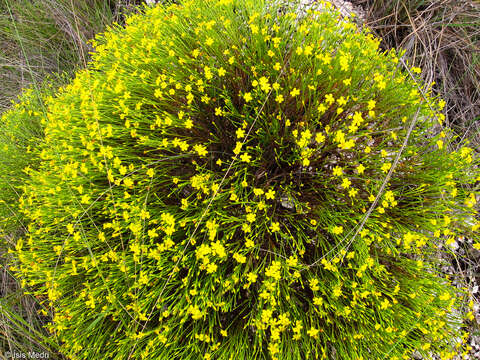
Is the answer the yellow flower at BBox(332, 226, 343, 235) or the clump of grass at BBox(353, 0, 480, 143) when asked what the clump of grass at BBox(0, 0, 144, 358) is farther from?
the clump of grass at BBox(353, 0, 480, 143)

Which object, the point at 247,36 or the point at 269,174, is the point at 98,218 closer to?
the point at 269,174

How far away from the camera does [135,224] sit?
1978 mm

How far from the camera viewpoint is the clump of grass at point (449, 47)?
10.3 ft

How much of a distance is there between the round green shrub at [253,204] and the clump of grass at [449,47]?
1124mm

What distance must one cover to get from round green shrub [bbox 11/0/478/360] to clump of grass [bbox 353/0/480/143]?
44.3 inches

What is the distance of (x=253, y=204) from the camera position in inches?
83.1

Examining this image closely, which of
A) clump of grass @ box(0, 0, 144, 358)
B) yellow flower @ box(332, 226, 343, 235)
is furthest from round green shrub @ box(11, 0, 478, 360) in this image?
clump of grass @ box(0, 0, 144, 358)

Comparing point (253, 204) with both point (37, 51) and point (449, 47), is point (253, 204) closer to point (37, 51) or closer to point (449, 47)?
point (449, 47)

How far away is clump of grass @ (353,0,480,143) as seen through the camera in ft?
10.3

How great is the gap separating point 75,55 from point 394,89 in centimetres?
386

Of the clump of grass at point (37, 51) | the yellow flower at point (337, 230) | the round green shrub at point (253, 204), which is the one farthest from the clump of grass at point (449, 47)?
the clump of grass at point (37, 51)

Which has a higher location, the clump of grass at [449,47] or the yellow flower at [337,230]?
the clump of grass at [449,47]

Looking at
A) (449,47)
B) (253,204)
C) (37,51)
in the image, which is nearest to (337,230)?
(253,204)

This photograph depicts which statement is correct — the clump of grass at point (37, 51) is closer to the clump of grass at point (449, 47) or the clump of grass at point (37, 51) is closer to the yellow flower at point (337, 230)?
the yellow flower at point (337, 230)
